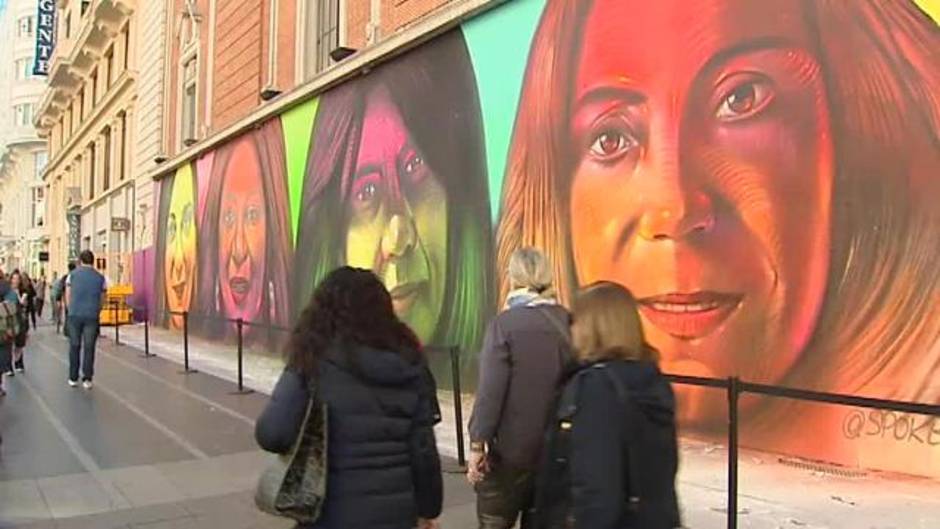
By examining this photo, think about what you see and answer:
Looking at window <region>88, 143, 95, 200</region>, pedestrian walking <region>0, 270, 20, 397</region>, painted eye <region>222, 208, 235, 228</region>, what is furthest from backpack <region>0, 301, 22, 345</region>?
window <region>88, 143, 95, 200</region>

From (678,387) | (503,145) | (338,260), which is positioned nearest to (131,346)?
(338,260)

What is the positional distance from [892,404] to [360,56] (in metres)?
11.9

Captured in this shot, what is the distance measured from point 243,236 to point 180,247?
246 inches

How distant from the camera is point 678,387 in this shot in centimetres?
837

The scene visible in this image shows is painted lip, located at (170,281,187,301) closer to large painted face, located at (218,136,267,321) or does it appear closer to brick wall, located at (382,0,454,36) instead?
large painted face, located at (218,136,267,321)

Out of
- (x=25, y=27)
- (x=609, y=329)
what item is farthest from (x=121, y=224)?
(x=25, y=27)

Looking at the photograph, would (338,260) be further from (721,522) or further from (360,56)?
(721,522)

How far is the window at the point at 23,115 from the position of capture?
270 ft

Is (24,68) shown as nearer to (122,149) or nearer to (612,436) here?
(122,149)

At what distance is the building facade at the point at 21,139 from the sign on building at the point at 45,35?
1304cm

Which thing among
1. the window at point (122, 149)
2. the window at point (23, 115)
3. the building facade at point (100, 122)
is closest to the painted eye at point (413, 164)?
the building facade at point (100, 122)

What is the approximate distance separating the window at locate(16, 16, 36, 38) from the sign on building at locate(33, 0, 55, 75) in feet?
71.8

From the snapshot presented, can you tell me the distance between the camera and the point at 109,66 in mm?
40844

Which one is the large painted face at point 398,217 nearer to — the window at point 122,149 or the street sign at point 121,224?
the street sign at point 121,224
